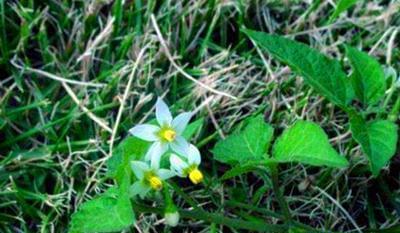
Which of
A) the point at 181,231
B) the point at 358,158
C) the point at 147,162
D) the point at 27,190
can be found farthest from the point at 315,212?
the point at 27,190

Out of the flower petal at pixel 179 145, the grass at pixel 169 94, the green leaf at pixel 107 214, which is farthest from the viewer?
the grass at pixel 169 94

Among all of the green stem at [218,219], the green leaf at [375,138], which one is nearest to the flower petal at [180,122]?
the green stem at [218,219]

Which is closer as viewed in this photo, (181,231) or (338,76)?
(338,76)

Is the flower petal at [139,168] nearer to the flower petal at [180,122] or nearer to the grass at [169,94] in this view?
the flower petal at [180,122]

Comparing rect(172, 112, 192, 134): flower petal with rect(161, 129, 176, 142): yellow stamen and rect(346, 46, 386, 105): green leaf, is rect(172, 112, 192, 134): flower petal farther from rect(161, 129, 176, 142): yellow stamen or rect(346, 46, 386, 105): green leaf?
rect(346, 46, 386, 105): green leaf

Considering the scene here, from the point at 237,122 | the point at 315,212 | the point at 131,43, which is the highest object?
the point at 131,43

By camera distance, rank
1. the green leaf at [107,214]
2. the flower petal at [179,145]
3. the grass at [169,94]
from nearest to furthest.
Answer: the green leaf at [107,214] → the flower petal at [179,145] → the grass at [169,94]

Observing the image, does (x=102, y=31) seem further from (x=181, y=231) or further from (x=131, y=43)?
(x=181, y=231)

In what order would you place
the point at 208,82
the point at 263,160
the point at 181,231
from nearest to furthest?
the point at 263,160
the point at 181,231
the point at 208,82
